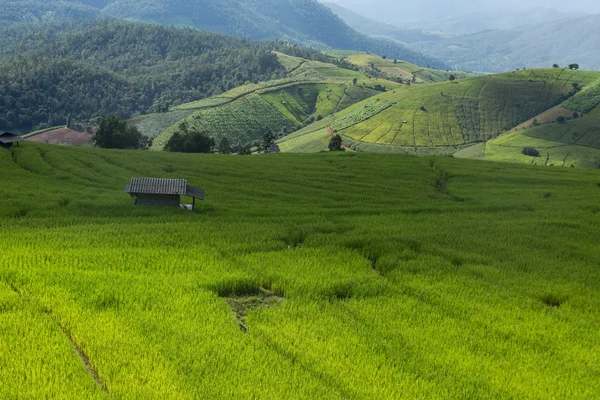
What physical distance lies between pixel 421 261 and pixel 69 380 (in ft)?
83.4

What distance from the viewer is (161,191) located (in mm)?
48281

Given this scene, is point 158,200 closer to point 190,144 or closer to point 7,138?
point 7,138

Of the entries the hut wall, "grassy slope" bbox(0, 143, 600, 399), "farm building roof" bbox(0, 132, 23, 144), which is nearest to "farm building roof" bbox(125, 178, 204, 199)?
the hut wall

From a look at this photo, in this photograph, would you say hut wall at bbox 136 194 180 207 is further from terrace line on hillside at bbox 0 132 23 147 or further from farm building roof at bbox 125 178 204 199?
terrace line on hillside at bbox 0 132 23 147

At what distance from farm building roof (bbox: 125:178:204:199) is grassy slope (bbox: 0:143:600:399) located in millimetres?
2023

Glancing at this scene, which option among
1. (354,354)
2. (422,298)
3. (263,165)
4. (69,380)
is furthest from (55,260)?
(263,165)

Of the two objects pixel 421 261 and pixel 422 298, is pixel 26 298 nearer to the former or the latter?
pixel 422 298

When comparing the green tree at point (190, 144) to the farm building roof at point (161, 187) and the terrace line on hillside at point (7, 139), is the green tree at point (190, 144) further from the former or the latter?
the farm building roof at point (161, 187)

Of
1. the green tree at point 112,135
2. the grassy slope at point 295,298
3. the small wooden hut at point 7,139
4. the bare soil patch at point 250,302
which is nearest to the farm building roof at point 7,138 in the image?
the small wooden hut at point 7,139

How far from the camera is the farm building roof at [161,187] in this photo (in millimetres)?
47594

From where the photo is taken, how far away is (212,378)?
18.5m

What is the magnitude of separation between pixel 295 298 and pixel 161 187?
2603 centimetres

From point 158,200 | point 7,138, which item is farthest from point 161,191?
point 7,138

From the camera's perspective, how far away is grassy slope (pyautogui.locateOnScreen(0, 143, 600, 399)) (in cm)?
1900
